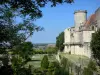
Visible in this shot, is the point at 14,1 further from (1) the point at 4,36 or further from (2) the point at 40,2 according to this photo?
(1) the point at 4,36

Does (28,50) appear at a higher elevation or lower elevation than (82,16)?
lower

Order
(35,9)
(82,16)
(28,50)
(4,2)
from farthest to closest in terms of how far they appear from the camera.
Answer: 1. (82,16)
2. (28,50)
3. (35,9)
4. (4,2)

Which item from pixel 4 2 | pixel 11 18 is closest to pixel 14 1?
pixel 4 2

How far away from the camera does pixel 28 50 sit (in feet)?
200

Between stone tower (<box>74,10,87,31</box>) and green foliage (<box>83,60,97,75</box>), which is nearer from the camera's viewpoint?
green foliage (<box>83,60,97,75</box>)

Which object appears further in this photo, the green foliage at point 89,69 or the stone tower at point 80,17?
the stone tower at point 80,17

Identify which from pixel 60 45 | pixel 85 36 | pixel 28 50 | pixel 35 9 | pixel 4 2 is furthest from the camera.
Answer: pixel 60 45

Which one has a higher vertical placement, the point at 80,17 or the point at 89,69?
the point at 80,17

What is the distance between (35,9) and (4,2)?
117 centimetres

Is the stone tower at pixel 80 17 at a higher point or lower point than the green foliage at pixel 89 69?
higher

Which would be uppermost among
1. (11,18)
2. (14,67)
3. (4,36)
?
(11,18)

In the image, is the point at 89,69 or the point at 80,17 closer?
the point at 89,69

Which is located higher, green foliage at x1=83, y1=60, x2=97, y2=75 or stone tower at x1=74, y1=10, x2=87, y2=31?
stone tower at x1=74, y1=10, x2=87, y2=31

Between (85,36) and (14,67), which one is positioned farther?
(85,36)
